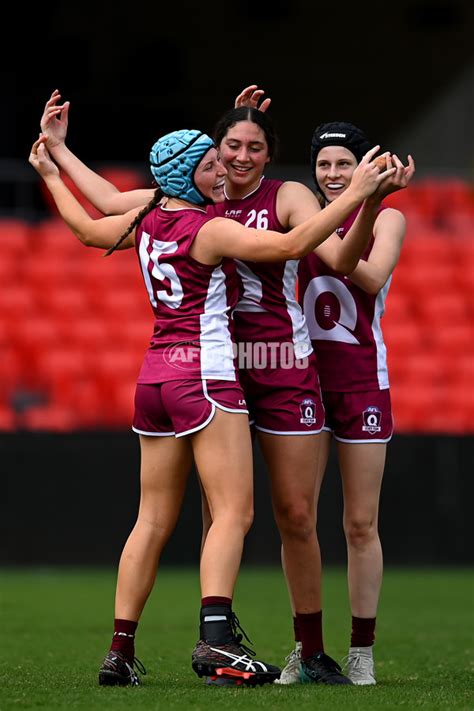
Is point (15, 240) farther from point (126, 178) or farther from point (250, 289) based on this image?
point (250, 289)

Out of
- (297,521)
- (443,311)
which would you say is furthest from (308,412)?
(443,311)

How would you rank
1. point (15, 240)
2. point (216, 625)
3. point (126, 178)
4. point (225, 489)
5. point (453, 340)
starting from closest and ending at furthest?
point (216, 625)
point (225, 489)
point (453, 340)
point (15, 240)
point (126, 178)

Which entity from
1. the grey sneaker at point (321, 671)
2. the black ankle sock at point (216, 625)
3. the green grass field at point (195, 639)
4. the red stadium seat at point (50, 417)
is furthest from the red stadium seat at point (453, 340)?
the black ankle sock at point (216, 625)

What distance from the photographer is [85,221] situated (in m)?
5.41

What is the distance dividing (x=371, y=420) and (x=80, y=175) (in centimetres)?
155

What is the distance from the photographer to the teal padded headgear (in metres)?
5.13

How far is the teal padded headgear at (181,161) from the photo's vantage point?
5133 mm

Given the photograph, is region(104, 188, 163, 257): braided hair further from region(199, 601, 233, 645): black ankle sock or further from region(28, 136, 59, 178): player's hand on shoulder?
region(199, 601, 233, 645): black ankle sock

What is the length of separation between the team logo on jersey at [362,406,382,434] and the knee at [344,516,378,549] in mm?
354

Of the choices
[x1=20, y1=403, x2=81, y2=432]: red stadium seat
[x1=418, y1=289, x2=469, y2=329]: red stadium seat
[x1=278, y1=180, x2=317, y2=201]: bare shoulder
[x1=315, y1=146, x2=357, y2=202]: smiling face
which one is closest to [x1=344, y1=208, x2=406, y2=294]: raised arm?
[x1=315, y1=146, x2=357, y2=202]: smiling face

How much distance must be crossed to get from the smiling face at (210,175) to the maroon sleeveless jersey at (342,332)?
67 cm

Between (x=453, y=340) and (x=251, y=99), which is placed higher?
(x=251, y=99)

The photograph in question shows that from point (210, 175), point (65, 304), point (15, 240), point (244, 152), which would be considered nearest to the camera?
point (210, 175)

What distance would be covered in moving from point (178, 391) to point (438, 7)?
13.8 meters
